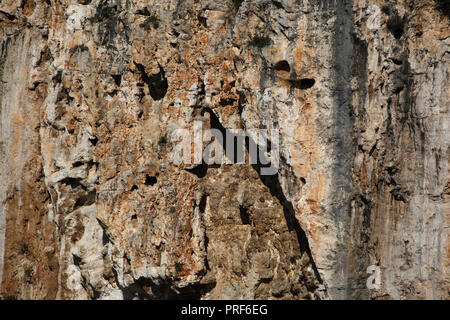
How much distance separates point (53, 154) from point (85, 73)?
2.66 metres

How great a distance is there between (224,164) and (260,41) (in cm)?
345

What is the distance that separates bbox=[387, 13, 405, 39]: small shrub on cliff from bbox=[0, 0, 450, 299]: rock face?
5 centimetres

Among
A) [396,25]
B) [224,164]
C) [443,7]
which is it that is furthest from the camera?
[224,164]

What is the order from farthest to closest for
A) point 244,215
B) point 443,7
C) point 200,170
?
point 200,170
point 244,215
point 443,7

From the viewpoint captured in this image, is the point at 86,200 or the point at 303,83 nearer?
the point at 303,83

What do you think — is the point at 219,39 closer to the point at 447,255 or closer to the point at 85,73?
the point at 85,73

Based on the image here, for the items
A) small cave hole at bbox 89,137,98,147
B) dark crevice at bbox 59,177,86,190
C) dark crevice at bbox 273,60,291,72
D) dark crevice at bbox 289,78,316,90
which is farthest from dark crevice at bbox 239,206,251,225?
dark crevice at bbox 59,177,86,190

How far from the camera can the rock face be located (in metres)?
13.4

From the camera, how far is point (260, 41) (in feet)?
46.5

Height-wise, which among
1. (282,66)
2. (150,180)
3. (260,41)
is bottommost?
(150,180)

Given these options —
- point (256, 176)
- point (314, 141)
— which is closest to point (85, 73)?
point (256, 176)

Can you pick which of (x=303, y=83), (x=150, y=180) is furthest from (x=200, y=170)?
(x=303, y=83)

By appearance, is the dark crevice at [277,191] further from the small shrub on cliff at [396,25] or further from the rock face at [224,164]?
the small shrub on cliff at [396,25]

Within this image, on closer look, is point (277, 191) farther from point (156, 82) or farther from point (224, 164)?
point (156, 82)
